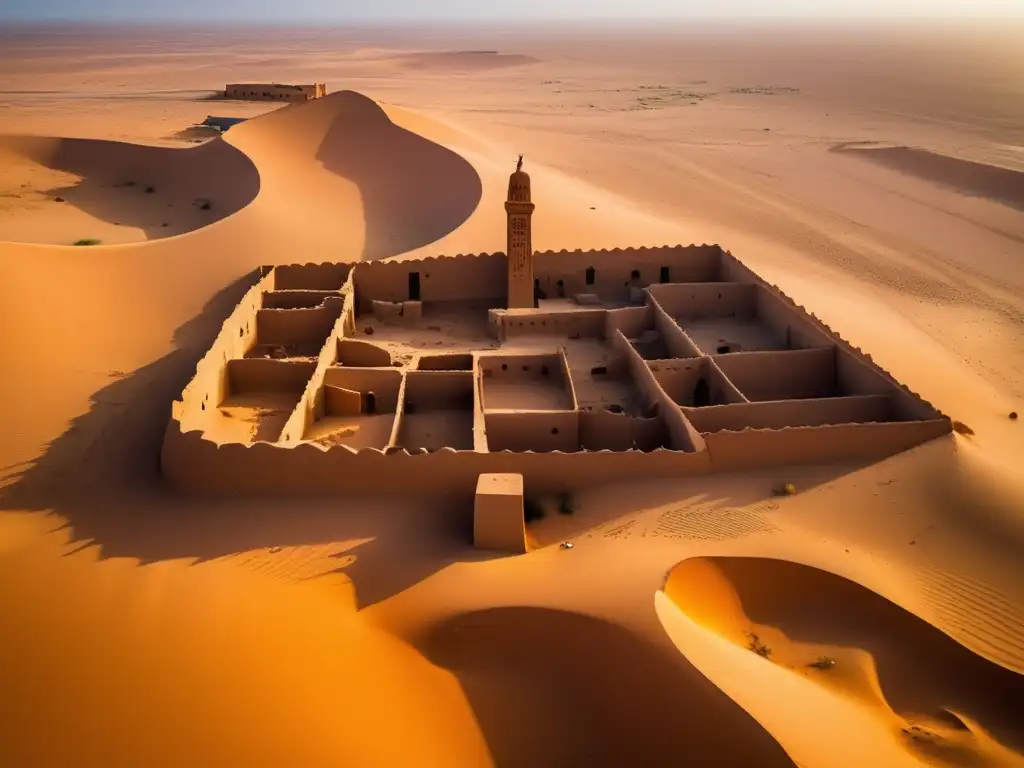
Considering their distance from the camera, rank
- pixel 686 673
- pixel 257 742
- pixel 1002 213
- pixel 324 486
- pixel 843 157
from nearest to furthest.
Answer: pixel 257 742 < pixel 686 673 < pixel 324 486 < pixel 1002 213 < pixel 843 157

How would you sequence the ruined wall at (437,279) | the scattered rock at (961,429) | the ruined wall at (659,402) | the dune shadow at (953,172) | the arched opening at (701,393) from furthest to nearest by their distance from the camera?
1. the dune shadow at (953,172)
2. the ruined wall at (437,279)
3. the arched opening at (701,393)
4. the scattered rock at (961,429)
5. the ruined wall at (659,402)

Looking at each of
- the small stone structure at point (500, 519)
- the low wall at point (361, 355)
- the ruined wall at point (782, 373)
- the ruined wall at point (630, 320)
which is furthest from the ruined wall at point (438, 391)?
the ruined wall at point (782, 373)

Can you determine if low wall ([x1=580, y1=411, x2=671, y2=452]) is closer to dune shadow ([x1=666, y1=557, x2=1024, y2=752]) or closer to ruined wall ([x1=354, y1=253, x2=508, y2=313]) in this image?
dune shadow ([x1=666, y1=557, x2=1024, y2=752])

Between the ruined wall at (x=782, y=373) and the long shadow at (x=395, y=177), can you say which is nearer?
the ruined wall at (x=782, y=373)

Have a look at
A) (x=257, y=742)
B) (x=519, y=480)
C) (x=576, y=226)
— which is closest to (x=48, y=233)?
(x=576, y=226)

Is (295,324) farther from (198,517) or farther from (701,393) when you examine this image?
(701,393)

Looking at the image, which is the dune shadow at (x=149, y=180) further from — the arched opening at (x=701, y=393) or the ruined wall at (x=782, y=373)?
the ruined wall at (x=782, y=373)

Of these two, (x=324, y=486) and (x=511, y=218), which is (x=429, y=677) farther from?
(x=511, y=218)
